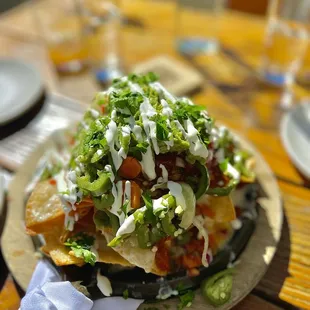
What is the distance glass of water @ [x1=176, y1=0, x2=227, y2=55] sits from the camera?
2.21 meters

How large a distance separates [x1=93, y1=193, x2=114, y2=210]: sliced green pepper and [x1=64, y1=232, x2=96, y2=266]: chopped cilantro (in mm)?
117

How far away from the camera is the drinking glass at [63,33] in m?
2.16

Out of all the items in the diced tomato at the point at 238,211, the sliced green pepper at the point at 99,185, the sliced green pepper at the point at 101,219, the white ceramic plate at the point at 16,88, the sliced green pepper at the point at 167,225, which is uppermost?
the sliced green pepper at the point at 99,185

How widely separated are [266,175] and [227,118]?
0.46 m

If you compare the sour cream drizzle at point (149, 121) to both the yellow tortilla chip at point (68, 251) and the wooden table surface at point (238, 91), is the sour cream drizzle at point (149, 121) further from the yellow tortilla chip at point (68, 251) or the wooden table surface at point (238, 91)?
the wooden table surface at point (238, 91)

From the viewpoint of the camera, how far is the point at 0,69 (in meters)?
1.99

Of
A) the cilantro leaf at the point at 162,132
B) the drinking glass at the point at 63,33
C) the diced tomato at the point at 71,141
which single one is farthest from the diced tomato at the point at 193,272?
the drinking glass at the point at 63,33

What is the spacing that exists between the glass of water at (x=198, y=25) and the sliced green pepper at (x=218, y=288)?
56.1 inches

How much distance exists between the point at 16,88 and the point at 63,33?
1.86 feet

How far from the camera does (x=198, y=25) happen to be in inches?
90.6

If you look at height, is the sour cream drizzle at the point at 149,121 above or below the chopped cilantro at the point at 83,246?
above

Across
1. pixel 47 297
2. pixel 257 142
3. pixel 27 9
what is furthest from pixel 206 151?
pixel 27 9

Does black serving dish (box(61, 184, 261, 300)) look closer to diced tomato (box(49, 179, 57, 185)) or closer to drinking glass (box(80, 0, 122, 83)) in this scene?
diced tomato (box(49, 179, 57, 185))

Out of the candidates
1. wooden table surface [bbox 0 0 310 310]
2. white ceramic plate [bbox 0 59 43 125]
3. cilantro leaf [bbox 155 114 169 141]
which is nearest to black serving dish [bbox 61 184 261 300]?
wooden table surface [bbox 0 0 310 310]
